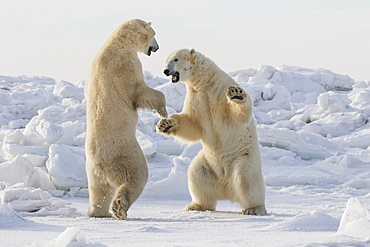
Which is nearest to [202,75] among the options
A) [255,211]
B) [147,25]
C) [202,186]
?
[147,25]

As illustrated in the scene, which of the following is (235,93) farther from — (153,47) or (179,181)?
(179,181)

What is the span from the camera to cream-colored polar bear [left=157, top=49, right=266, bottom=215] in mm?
5395

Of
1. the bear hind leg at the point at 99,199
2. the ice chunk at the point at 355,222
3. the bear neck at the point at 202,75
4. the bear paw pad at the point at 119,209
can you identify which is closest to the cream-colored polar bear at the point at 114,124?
the bear hind leg at the point at 99,199

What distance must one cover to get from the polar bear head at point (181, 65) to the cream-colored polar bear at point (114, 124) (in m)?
0.68

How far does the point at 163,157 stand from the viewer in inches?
407

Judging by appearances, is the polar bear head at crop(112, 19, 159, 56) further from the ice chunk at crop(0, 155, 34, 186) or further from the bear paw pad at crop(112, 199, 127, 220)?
the ice chunk at crop(0, 155, 34, 186)

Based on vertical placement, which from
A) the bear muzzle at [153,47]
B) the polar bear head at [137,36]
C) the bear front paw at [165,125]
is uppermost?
the polar bear head at [137,36]

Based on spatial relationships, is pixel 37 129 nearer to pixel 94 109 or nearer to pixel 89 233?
pixel 94 109

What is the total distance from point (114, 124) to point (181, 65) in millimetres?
1119

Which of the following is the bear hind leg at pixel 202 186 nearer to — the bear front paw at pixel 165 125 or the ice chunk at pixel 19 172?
the bear front paw at pixel 165 125

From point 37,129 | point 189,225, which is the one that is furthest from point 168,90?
point 189,225

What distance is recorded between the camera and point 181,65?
18.5 feet

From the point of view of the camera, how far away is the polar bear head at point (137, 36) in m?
5.05

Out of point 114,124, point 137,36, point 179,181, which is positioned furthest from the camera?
point 179,181
